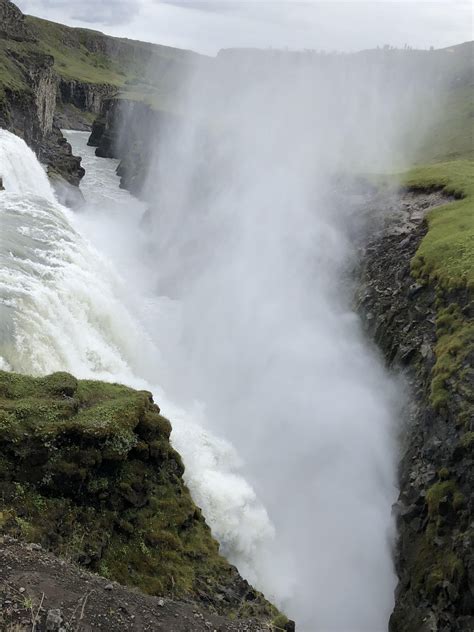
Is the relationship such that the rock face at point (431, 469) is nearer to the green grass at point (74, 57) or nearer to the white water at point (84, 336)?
the white water at point (84, 336)

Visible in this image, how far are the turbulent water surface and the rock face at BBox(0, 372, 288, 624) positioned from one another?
3.42 metres

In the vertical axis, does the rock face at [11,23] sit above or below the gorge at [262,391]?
above

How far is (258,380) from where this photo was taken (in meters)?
30.1

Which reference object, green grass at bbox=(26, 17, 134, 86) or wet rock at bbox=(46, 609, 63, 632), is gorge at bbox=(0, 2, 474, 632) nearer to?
wet rock at bbox=(46, 609, 63, 632)

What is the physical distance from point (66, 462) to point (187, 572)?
4.43 metres

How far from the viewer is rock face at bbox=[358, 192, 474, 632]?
15.7m

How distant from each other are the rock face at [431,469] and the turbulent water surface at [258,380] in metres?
1.69

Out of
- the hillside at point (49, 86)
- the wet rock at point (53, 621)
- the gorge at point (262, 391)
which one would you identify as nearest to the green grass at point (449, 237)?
the gorge at point (262, 391)

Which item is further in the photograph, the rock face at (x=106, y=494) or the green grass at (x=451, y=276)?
the green grass at (x=451, y=276)

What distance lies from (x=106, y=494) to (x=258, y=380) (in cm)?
1698

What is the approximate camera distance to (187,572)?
1400cm

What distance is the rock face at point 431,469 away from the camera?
15.7m

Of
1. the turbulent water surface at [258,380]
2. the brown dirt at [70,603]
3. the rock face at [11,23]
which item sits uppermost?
the rock face at [11,23]

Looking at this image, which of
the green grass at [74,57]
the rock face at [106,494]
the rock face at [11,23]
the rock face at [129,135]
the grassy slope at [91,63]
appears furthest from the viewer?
the green grass at [74,57]
